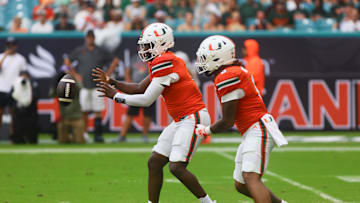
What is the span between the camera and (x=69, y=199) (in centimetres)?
711

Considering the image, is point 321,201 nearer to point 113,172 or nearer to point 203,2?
point 113,172

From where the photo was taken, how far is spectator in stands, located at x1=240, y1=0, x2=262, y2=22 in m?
17.6

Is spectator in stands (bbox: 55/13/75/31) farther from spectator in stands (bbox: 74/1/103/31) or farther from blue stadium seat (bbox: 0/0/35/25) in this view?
blue stadium seat (bbox: 0/0/35/25)

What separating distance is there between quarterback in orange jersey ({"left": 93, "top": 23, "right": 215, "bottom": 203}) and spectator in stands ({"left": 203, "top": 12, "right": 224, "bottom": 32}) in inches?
400

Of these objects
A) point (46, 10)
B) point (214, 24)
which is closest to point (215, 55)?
point (214, 24)

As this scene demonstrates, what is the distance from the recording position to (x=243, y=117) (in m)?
5.58

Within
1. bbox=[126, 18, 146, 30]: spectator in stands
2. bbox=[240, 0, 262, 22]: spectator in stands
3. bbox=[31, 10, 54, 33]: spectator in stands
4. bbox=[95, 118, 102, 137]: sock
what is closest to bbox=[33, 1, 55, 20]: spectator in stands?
bbox=[31, 10, 54, 33]: spectator in stands

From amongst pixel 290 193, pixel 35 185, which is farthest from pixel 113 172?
pixel 290 193

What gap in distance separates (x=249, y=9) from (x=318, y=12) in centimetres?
192

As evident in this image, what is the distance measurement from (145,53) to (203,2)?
39.6 feet

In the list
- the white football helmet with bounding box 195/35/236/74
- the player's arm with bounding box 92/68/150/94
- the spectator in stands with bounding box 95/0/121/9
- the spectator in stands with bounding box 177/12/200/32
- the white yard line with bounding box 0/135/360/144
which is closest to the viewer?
the white football helmet with bounding box 195/35/236/74

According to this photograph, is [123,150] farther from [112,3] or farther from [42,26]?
[112,3]

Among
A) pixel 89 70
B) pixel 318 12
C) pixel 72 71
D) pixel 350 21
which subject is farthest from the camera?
pixel 318 12

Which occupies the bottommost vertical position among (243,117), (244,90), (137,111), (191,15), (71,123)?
(71,123)
